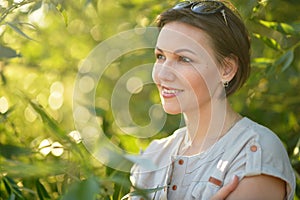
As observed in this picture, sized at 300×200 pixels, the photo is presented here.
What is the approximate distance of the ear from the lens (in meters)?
1.47

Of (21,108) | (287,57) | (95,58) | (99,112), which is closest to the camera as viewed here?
(287,57)

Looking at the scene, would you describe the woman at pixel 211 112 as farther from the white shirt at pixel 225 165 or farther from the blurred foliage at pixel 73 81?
the blurred foliage at pixel 73 81

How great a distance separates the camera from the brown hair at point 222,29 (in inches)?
56.1

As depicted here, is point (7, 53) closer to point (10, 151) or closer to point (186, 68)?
point (10, 151)

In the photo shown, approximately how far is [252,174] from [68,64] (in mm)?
1384

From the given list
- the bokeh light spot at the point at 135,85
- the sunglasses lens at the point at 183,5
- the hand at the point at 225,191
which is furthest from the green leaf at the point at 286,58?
the bokeh light spot at the point at 135,85

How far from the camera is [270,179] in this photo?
1365mm

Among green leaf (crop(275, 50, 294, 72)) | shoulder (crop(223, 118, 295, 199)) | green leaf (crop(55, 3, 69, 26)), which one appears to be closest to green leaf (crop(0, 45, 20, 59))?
green leaf (crop(55, 3, 69, 26))

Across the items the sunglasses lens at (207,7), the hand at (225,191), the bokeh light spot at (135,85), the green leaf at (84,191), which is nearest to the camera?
the green leaf at (84,191)

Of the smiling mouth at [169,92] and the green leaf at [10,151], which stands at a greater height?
the green leaf at [10,151]

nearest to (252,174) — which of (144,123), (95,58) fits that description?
(144,123)

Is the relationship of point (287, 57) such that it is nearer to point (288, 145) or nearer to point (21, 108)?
point (288, 145)

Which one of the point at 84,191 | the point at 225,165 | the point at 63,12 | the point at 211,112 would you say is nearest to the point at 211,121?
the point at 211,112

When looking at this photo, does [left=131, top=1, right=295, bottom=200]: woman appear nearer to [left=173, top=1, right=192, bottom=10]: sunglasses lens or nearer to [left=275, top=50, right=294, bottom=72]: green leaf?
[left=173, top=1, right=192, bottom=10]: sunglasses lens
